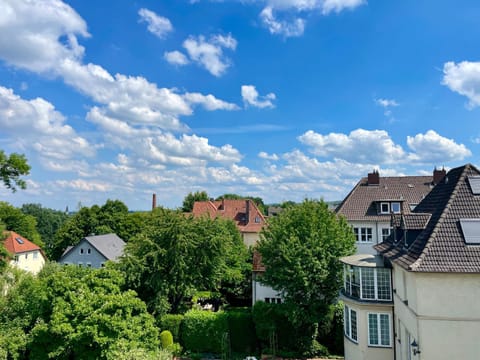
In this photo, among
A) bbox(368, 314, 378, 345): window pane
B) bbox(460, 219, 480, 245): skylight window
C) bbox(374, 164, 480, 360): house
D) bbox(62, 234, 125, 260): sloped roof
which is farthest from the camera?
bbox(62, 234, 125, 260): sloped roof

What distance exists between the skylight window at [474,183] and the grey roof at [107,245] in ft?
122

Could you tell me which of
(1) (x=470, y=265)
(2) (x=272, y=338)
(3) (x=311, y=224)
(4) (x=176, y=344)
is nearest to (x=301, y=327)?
(2) (x=272, y=338)

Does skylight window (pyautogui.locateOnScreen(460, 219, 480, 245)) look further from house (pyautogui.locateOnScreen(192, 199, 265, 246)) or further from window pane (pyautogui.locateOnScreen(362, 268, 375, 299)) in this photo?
house (pyautogui.locateOnScreen(192, 199, 265, 246))

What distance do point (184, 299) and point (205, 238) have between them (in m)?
6.19

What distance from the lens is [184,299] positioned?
1152 inches

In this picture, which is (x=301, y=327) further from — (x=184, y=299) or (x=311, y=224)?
(x=184, y=299)

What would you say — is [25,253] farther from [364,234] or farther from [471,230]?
[471,230]

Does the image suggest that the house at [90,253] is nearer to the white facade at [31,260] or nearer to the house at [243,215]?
the white facade at [31,260]

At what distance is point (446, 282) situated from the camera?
13016mm

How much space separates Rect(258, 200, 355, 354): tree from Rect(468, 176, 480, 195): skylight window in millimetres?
8701

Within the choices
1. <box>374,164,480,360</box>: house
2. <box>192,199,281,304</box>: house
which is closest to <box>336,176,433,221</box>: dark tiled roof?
<box>192,199,281,304</box>: house

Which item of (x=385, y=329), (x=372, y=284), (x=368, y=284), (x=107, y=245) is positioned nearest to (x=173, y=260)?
(x=368, y=284)

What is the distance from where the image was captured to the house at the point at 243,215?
54.1 m

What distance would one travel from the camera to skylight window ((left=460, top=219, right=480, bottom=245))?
1355cm
